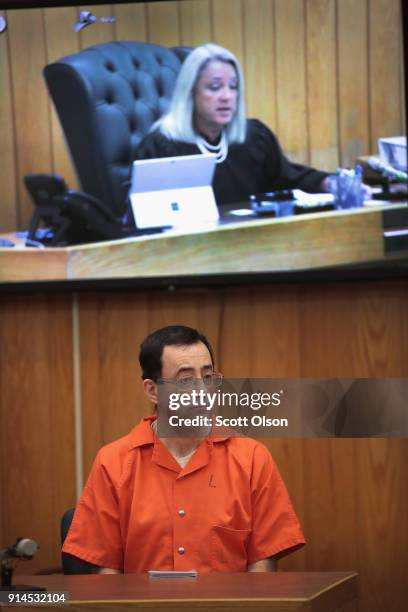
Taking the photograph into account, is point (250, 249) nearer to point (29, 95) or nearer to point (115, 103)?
point (115, 103)

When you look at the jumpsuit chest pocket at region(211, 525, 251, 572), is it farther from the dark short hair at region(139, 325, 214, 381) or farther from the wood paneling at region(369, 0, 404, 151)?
the wood paneling at region(369, 0, 404, 151)

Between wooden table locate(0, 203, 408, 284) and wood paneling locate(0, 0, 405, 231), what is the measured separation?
22cm

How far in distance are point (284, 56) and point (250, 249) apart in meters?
0.67

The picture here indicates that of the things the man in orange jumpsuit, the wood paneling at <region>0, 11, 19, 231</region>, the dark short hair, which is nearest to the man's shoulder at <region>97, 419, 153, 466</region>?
the man in orange jumpsuit

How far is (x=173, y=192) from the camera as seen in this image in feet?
11.9

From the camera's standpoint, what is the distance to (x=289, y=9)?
361 cm

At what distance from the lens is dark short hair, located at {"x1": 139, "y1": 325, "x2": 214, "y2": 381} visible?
8.64ft

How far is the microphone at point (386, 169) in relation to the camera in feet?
11.6

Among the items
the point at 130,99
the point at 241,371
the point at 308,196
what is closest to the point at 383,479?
the point at 241,371

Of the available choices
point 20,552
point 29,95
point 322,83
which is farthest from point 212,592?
point 29,95

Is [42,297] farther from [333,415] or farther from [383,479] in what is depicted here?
[333,415]

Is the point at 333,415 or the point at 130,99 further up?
the point at 130,99

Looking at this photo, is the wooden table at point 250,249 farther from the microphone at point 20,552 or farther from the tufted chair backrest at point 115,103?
the microphone at point 20,552

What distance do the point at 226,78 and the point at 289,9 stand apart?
314 millimetres
